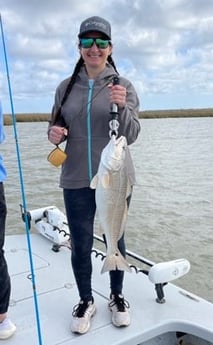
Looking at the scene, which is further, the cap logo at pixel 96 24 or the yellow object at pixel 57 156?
the yellow object at pixel 57 156

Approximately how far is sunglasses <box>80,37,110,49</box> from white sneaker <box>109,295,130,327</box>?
5.71 feet

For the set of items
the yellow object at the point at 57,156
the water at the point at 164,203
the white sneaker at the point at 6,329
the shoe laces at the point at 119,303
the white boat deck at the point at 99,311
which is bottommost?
the water at the point at 164,203

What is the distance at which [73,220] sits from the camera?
9.07 feet

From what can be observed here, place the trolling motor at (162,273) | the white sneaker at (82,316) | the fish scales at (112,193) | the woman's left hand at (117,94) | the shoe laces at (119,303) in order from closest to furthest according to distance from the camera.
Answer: the fish scales at (112,193), the woman's left hand at (117,94), the white sneaker at (82,316), the shoe laces at (119,303), the trolling motor at (162,273)

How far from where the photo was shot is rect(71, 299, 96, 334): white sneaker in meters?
2.84

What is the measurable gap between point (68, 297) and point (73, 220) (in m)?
0.93

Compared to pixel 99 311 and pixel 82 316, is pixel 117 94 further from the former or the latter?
pixel 99 311

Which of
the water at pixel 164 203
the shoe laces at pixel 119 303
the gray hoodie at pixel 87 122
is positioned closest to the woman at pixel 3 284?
the gray hoodie at pixel 87 122

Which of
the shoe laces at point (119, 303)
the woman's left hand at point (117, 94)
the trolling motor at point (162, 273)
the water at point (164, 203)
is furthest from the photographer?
the water at point (164, 203)

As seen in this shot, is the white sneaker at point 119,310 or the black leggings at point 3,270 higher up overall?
the black leggings at point 3,270

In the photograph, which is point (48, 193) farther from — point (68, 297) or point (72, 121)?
point (72, 121)

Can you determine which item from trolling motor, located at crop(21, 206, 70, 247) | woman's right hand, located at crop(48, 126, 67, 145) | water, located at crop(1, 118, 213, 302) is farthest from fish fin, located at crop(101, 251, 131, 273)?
water, located at crop(1, 118, 213, 302)

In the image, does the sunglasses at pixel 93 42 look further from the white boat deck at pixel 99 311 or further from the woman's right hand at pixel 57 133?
the white boat deck at pixel 99 311

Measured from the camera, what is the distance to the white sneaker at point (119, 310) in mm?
2889
